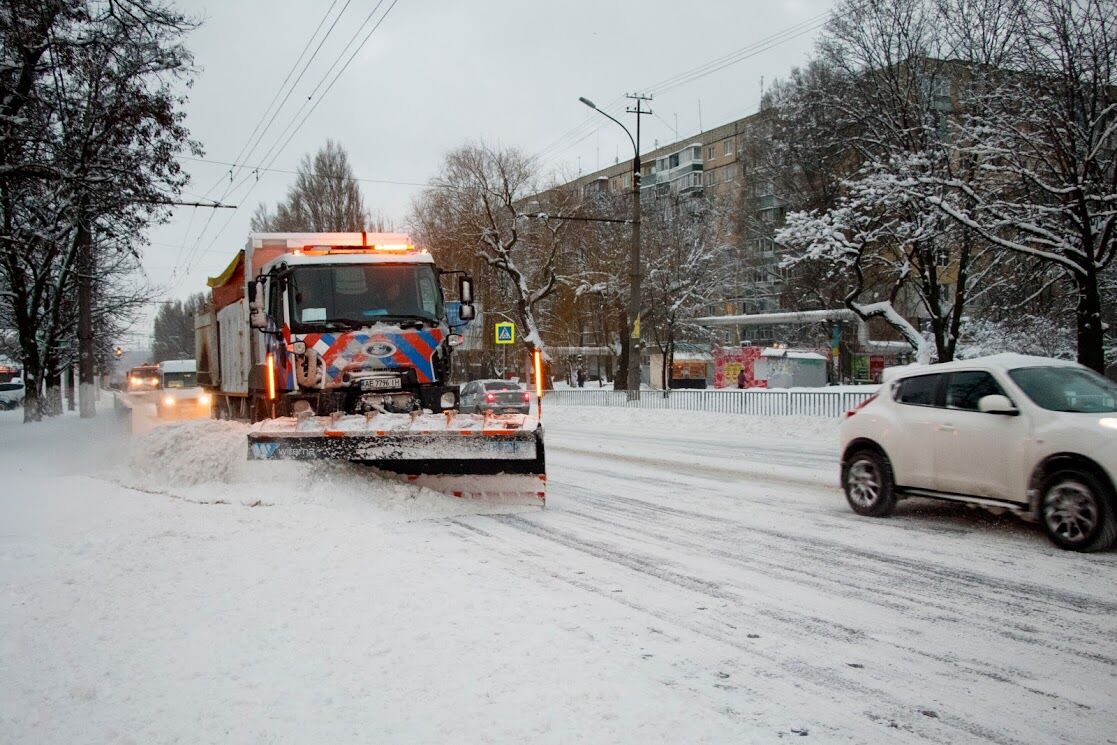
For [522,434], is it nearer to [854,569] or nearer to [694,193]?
[854,569]

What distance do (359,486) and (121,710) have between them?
5.37 meters

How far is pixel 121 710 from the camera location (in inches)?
160

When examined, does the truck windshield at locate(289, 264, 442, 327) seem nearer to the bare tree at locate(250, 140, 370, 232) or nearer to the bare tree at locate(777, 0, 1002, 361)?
the bare tree at locate(777, 0, 1002, 361)

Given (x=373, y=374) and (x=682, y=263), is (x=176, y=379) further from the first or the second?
(x=373, y=374)

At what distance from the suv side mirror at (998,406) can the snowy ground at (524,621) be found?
3.69ft

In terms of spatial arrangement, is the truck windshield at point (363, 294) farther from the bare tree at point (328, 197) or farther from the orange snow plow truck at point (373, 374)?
the bare tree at point (328, 197)

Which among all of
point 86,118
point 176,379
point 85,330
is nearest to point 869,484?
point 86,118

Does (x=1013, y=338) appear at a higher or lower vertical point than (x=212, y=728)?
higher

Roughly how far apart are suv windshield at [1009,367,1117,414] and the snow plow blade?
4.74 meters

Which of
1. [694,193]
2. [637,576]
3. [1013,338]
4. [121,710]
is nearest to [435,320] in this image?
[637,576]

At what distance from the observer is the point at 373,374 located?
36.3ft

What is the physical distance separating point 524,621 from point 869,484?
205 inches

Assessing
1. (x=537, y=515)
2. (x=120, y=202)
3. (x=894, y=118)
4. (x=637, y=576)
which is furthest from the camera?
(x=894, y=118)

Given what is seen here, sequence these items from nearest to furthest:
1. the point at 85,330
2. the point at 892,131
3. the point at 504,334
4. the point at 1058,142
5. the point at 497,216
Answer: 1. the point at 1058,142
2. the point at 892,131
3. the point at 85,330
4. the point at 504,334
5. the point at 497,216
